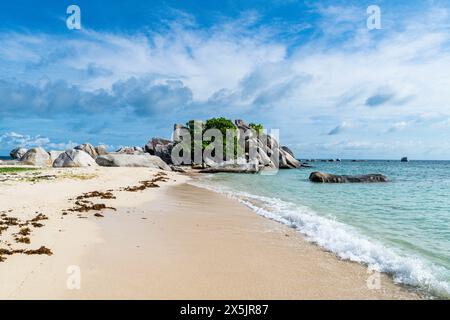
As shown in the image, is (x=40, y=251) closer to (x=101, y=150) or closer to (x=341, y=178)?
(x=341, y=178)

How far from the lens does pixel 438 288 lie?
6457 mm

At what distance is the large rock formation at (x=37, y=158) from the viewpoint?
162ft

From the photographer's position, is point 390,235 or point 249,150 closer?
point 390,235

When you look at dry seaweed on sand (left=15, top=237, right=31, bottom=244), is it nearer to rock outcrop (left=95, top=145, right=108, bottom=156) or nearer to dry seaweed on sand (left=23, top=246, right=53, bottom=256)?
dry seaweed on sand (left=23, top=246, right=53, bottom=256)

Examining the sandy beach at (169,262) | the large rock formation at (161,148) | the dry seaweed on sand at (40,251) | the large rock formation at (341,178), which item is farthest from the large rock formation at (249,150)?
the dry seaweed on sand at (40,251)

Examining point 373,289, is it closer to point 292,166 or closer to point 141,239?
point 141,239

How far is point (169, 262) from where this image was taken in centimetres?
731

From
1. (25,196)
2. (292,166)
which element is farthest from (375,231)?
(292,166)

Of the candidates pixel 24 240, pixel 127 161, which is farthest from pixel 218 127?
pixel 24 240

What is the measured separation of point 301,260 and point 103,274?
443 centimetres

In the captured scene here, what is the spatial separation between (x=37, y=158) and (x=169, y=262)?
50122mm

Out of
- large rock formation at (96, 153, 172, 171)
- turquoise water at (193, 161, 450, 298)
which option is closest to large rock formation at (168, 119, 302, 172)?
→ large rock formation at (96, 153, 172, 171)

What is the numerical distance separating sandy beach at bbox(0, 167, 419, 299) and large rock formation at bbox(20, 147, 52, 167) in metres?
41.6
